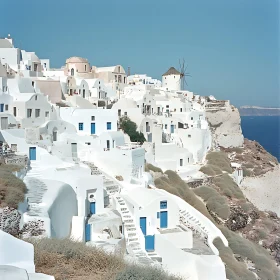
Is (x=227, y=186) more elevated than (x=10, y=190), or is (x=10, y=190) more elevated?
(x=10, y=190)

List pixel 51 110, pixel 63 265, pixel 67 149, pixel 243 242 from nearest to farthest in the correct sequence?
pixel 63 265
pixel 243 242
pixel 67 149
pixel 51 110

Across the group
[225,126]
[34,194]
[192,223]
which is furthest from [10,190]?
[225,126]

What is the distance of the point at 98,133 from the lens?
23594 millimetres

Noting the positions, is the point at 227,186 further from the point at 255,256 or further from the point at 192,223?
the point at 192,223

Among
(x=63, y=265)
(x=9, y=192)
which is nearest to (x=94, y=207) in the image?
(x=9, y=192)

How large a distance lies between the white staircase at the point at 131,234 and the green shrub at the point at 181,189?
584 cm

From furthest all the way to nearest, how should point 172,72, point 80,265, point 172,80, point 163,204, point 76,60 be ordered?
point 172,72
point 172,80
point 76,60
point 163,204
point 80,265

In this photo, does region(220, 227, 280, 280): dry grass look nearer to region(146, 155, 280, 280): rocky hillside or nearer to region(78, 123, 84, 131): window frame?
region(146, 155, 280, 280): rocky hillside

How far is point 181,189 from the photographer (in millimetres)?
22891

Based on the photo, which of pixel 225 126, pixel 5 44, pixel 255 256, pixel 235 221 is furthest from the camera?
pixel 225 126

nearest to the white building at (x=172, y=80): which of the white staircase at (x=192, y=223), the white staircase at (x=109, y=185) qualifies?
the white staircase at (x=109, y=185)

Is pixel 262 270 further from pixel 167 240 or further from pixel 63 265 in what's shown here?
pixel 63 265

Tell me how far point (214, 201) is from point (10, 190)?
14.3 meters

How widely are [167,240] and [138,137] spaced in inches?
475
